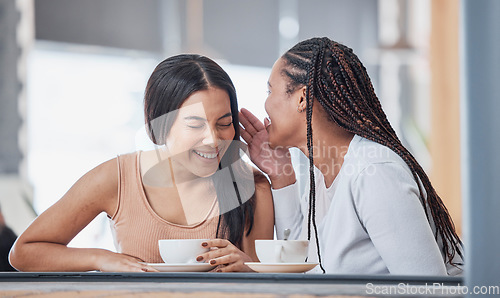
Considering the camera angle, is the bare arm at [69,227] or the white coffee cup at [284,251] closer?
the white coffee cup at [284,251]

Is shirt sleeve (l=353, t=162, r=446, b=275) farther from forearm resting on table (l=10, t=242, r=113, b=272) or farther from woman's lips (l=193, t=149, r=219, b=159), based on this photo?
forearm resting on table (l=10, t=242, r=113, b=272)

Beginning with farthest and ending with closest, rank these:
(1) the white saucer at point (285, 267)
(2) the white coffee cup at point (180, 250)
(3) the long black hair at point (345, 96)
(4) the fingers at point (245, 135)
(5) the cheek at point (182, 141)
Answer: (4) the fingers at point (245, 135), (5) the cheek at point (182, 141), (3) the long black hair at point (345, 96), (2) the white coffee cup at point (180, 250), (1) the white saucer at point (285, 267)

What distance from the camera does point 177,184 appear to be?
124 centimetres

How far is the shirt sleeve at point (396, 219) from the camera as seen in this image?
0.88 metres

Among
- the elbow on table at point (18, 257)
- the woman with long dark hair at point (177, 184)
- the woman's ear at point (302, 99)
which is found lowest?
the elbow on table at point (18, 257)

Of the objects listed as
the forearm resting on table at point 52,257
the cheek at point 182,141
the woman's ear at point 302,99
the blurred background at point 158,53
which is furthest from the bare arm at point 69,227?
the blurred background at point 158,53

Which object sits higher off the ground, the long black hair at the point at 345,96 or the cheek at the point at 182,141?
the long black hair at the point at 345,96

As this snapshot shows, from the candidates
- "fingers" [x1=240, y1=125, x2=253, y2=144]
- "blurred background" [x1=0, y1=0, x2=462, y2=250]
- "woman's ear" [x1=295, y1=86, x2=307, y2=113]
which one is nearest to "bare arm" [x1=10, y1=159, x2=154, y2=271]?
"fingers" [x1=240, y1=125, x2=253, y2=144]

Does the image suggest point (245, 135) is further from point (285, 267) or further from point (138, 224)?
point (285, 267)

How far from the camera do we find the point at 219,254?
86 centimetres

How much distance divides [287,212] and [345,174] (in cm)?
22

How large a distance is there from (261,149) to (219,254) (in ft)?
1.52

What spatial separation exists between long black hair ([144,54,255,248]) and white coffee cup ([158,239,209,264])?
1.04 feet

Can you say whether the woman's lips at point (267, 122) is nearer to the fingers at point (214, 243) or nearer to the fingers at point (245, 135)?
the fingers at point (245, 135)
